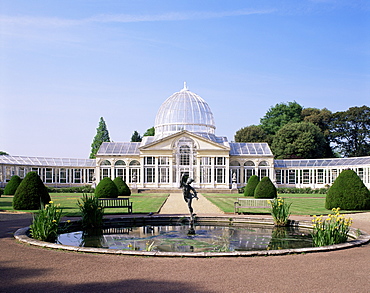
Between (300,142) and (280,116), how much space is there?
14.1 m

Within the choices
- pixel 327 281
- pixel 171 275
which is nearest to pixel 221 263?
pixel 171 275

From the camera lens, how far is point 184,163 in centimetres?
5391

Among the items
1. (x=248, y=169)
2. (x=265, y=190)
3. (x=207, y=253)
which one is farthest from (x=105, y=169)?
(x=207, y=253)

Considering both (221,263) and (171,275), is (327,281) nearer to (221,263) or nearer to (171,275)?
(221,263)

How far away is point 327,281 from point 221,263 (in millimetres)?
2373

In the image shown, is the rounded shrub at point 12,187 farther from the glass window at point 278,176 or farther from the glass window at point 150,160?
the glass window at point 278,176

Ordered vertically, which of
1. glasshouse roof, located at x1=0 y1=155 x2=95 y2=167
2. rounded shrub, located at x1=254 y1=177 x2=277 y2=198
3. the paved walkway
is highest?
glasshouse roof, located at x1=0 y1=155 x2=95 y2=167

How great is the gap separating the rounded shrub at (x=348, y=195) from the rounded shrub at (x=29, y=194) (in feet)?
55.7

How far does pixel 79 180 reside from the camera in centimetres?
5869

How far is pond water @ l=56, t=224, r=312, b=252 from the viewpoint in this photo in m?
12.1

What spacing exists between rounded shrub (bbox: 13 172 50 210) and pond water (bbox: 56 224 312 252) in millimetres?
8320

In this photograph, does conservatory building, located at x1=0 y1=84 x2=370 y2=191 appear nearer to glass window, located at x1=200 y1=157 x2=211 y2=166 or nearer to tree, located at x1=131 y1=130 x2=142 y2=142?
glass window, located at x1=200 y1=157 x2=211 y2=166

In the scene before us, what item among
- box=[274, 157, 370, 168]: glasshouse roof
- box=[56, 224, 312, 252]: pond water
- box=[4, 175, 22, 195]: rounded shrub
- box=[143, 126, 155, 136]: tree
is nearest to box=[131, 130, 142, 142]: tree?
box=[143, 126, 155, 136]: tree

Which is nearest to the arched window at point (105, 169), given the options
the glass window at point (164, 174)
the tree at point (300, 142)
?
the glass window at point (164, 174)
